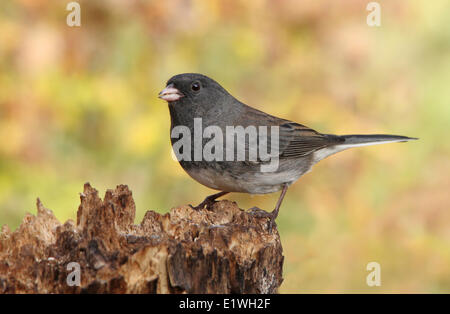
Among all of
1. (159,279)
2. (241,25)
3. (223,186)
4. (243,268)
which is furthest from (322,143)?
(159,279)

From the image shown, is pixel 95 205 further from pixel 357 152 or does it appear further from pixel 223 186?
pixel 357 152

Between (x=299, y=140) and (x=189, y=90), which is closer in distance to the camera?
(x=189, y=90)

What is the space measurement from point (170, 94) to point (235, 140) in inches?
17.7

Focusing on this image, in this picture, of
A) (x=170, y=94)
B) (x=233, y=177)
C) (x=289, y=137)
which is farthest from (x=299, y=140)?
(x=170, y=94)

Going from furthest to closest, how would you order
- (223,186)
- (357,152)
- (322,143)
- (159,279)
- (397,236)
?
(357,152) → (397,236) → (322,143) → (223,186) → (159,279)

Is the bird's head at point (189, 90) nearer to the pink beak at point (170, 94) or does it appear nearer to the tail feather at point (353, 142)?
Result: the pink beak at point (170, 94)

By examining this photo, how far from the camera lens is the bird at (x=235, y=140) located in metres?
3.07

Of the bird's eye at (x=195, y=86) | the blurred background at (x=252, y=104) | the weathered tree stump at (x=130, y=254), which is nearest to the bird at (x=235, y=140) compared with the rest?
the bird's eye at (x=195, y=86)

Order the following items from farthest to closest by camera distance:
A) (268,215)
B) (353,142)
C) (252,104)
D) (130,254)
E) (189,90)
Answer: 1. (252,104)
2. (353,142)
3. (189,90)
4. (268,215)
5. (130,254)

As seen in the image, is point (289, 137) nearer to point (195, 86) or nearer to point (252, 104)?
point (195, 86)

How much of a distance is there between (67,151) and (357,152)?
7.58 ft

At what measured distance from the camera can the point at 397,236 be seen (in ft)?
13.5

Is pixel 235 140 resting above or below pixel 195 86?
below

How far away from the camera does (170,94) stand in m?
3.23
